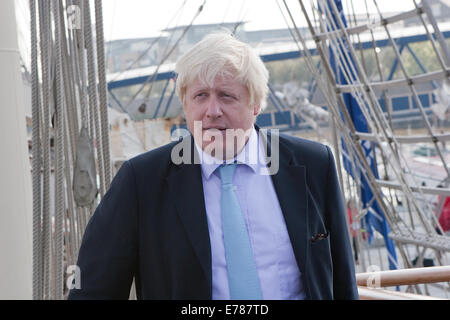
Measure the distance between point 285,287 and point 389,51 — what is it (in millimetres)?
24396

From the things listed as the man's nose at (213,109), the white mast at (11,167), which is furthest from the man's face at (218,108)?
the white mast at (11,167)

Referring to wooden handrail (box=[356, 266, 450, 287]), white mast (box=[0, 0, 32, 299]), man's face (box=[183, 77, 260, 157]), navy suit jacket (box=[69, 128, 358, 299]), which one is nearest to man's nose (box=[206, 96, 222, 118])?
man's face (box=[183, 77, 260, 157])

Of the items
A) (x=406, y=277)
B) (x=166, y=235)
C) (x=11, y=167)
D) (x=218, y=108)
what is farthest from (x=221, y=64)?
(x=406, y=277)

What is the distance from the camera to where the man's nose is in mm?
1273

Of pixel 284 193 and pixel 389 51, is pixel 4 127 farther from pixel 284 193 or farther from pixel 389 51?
pixel 389 51

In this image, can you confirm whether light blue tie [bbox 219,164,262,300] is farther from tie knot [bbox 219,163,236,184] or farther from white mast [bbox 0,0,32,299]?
white mast [bbox 0,0,32,299]

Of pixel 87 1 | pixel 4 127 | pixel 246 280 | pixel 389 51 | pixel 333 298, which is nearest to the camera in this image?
pixel 246 280

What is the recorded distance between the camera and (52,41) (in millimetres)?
1973

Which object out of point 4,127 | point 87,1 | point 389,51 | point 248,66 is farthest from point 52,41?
point 389,51

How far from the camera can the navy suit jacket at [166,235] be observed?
126 centimetres

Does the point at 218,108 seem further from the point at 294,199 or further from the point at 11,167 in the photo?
the point at 11,167

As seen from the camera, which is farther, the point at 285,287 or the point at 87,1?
the point at 87,1

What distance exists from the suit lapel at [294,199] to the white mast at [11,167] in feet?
2.22

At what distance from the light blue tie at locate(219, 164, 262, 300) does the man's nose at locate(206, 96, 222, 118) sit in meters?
0.11
